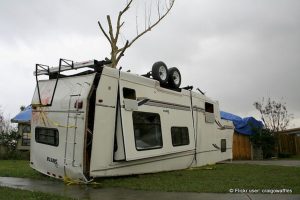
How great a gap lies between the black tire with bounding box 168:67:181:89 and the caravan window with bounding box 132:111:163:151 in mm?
1674

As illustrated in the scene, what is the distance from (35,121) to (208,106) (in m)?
6.91

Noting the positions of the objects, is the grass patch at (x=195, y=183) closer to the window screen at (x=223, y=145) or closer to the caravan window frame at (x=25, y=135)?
the window screen at (x=223, y=145)

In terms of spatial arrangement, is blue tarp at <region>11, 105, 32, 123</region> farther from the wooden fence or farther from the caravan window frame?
the wooden fence

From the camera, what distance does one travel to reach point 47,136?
33.8ft

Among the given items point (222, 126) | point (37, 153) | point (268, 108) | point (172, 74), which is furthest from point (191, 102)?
point (268, 108)

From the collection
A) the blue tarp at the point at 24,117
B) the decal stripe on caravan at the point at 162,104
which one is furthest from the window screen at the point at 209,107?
the blue tarp at the point at 24,117

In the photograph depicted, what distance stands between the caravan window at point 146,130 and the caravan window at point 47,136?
78.0 inches

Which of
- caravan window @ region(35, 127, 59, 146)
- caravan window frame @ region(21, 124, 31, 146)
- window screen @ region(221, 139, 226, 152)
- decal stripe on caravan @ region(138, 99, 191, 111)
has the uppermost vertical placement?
decal stripe on caravan @ region(138, 99, 191, 111)

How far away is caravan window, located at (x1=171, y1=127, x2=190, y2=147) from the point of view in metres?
12.1

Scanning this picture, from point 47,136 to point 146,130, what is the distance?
2.56m

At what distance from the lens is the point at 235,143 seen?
2522 cm

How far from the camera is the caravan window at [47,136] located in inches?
394

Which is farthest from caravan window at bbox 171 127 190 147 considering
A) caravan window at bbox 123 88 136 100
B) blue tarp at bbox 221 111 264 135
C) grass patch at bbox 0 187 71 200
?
blue tarp at bbox 221 111 264 135

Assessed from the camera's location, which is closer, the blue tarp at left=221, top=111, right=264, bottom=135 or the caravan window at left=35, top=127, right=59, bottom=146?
the caravan window at left=35, top=127, right=59, bottom=146
